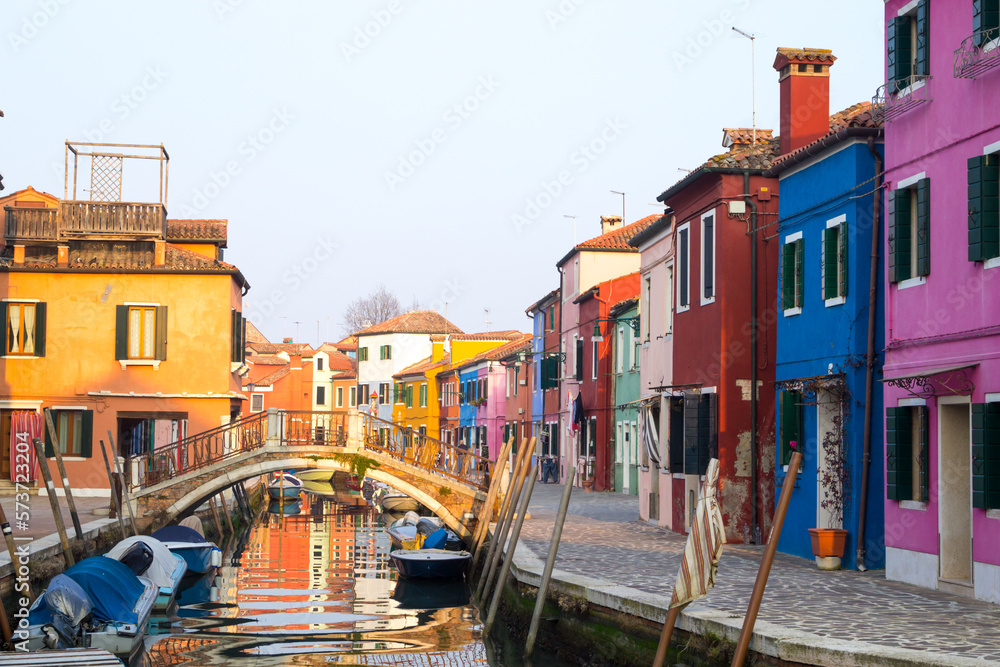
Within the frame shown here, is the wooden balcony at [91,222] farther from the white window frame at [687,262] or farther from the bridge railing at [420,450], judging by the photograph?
the white window frame at [687,262]

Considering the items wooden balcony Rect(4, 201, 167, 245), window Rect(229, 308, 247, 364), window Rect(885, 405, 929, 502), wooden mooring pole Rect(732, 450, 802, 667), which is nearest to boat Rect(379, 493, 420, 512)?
window Rect(229, 308, 247, 364)

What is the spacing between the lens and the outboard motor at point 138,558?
17062 mm

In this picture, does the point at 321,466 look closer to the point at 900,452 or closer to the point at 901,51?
the point at 900,452

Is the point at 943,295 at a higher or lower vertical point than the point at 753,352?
higher

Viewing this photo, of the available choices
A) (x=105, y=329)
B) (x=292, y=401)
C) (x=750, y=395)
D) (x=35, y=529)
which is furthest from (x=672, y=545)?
(x=292, y=401)

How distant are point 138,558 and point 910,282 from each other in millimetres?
11844

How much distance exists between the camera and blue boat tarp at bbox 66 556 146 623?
45.3ft

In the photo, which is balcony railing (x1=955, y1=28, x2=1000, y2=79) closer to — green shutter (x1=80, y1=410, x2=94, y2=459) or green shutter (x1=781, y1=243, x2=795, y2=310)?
green shutter (x1=781, y1=243, x2=795, y2=310)

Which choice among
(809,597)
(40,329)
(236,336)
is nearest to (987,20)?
(809,597)

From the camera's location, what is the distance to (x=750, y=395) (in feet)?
59.8

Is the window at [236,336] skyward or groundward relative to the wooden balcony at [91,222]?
groundward

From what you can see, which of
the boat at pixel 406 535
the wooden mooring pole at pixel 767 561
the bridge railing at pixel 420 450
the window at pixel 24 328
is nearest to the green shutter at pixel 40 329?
the window at pixel 24 328

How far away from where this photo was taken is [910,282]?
43.0ft

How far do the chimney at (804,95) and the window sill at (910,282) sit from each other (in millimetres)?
5485
